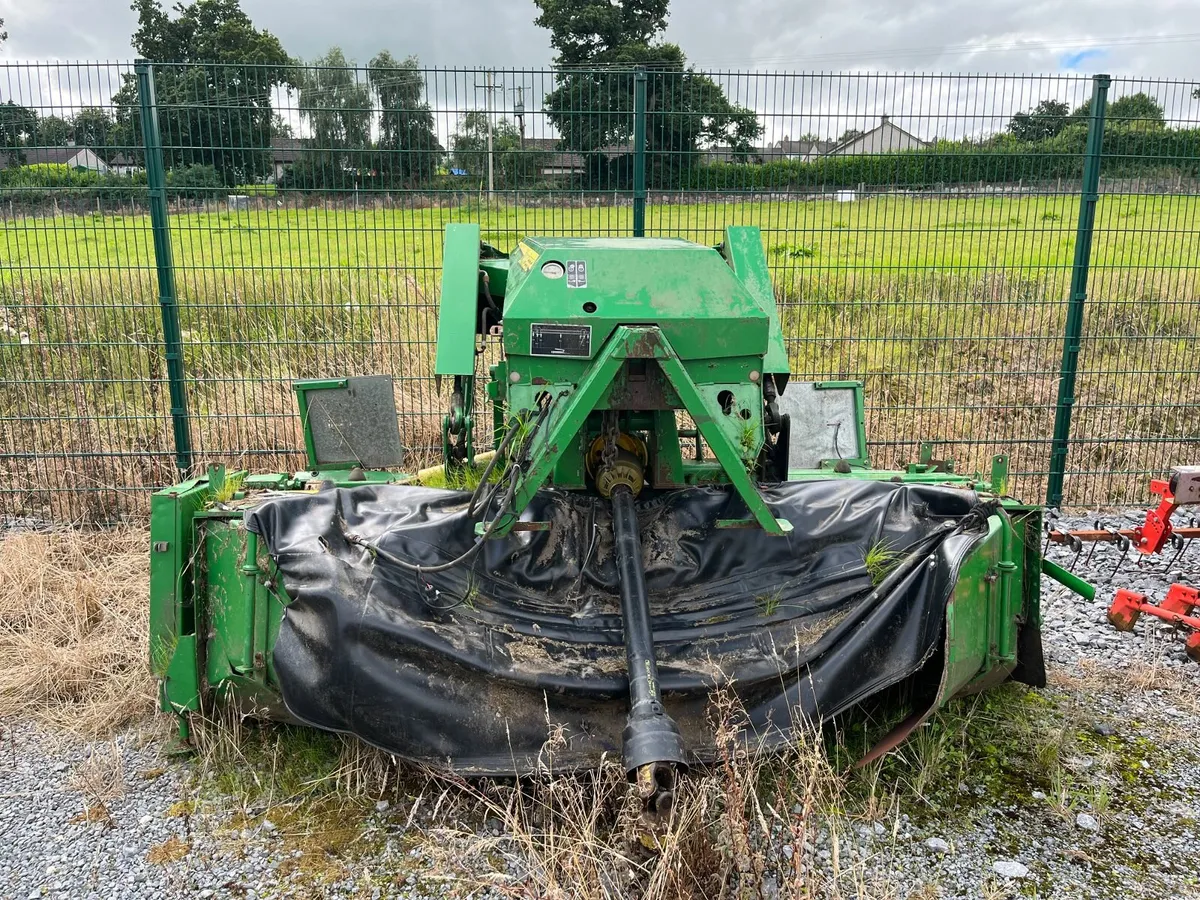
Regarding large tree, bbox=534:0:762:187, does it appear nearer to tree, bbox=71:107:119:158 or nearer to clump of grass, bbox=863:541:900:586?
tree, bbox=71:107:119:158

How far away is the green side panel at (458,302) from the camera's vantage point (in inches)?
149

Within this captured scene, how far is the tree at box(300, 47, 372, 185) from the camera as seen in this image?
225 inches

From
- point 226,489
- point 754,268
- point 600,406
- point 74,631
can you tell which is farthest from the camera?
point 74,631

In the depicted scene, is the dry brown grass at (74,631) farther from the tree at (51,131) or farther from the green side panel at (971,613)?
the green side panel at (971,613)

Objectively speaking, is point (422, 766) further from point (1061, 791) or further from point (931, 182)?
point (931, 182)

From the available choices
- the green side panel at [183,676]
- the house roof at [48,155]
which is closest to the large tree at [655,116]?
→ the house roof at [48,155]

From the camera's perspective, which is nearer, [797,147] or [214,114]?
[214,114]

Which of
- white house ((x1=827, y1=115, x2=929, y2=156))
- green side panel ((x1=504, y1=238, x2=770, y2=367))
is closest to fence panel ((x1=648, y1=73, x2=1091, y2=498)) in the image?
white house ((x1=827, y1=115, x2=929, y2=156))

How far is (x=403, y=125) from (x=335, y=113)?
1.26 ft

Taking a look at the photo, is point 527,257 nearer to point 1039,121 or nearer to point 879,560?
point 879,560

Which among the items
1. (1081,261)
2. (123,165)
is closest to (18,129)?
(123,165)

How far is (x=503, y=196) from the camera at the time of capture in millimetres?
5926

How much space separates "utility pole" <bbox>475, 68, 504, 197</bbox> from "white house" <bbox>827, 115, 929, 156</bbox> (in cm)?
202

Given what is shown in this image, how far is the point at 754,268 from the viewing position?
14.5ft
